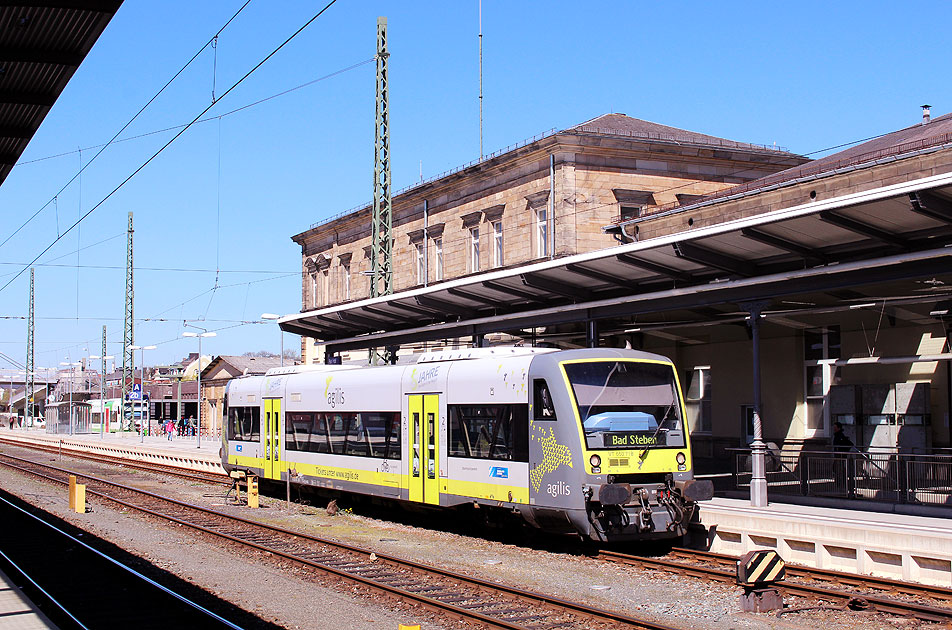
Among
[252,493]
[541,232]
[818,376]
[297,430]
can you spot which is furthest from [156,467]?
[818,376]

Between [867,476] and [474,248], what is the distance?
94.7ft

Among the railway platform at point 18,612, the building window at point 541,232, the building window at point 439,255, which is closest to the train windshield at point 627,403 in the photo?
the railway platform at point 18,612

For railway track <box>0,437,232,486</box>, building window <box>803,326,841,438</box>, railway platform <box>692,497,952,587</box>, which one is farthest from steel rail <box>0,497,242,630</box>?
building window <box>803,326,841,438</box>

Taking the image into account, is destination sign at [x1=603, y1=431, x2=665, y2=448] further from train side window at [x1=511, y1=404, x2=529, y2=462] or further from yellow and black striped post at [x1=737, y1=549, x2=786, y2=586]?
yellow and black striped post at [x1=737, y1=549, x2=786, y2=586]

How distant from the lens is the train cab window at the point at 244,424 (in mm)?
25781

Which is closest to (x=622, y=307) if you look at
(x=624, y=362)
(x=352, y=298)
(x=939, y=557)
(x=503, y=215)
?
(x=624, y=362)

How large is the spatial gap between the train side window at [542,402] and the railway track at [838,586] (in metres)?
2.28

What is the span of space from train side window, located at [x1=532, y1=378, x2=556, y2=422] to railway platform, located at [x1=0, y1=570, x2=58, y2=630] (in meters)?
7.38

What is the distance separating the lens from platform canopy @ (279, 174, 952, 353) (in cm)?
1423

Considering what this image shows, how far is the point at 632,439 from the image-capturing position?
15195 millimetres

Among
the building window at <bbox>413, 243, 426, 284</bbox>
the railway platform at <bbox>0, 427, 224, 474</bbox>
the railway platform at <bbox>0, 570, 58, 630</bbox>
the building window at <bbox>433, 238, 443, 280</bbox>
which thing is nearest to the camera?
the railway platform at <bbox>0, 570, 58, 630</bbox>

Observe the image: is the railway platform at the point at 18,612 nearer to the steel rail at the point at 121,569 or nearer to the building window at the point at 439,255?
the steel rail at the point at 121,569

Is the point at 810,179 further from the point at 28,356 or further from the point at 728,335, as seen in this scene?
the point at 28,356

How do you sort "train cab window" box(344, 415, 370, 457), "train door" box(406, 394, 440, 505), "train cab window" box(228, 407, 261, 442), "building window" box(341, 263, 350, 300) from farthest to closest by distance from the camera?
"building window" box(341, 263, 350, 300) → "train cab window" box(228, 407, 261, 442) → "train cab window" box(344, 415, 370, 457) → "train door" box(406, 394, 440, 505)
